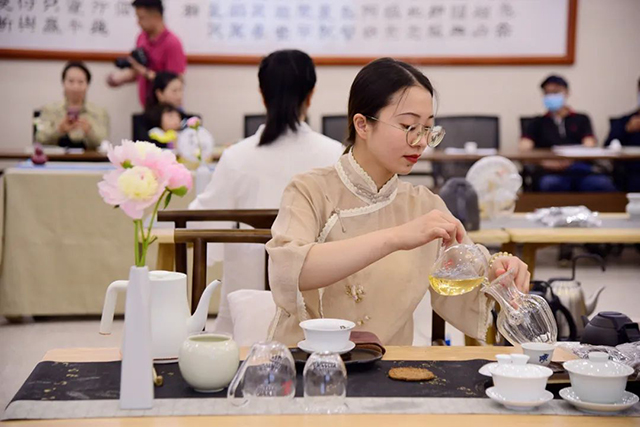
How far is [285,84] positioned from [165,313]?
1.62 meters

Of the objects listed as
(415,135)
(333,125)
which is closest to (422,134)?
(415,135)

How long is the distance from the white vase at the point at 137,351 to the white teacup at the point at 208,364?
0.26 feet

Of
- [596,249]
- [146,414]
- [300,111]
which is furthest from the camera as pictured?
[596,249]

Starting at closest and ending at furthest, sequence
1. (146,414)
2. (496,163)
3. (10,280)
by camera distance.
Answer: (146,414) → (496,163) → (10,280)

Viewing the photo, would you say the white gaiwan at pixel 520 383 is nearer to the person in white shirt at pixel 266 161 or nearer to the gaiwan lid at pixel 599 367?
the gaiwan lid at pixel 599 367

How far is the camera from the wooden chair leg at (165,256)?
293 cm

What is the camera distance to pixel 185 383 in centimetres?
150

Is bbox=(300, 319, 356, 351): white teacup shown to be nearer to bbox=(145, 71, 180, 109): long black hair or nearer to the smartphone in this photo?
bbox=(145, 71, 180, 109): long black hair

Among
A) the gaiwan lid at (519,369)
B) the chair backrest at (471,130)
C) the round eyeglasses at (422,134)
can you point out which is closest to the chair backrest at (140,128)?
the chair backrest at (471,130)

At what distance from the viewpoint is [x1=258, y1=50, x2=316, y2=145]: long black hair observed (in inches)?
121

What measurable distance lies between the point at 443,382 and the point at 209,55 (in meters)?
6.10

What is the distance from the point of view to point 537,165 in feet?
21.5

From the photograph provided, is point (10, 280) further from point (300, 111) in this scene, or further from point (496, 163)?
point (496, 163)

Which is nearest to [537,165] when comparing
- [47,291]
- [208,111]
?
[208,111]
